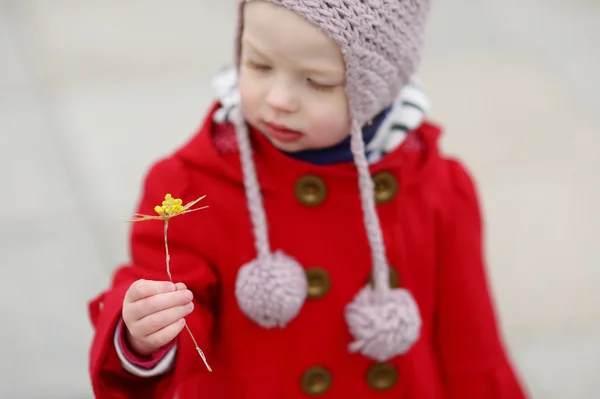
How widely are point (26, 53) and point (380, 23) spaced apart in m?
1.72

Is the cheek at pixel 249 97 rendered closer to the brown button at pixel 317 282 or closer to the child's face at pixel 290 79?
the child's face at pixel 290 79

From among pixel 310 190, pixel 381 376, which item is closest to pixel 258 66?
pixel 310 190

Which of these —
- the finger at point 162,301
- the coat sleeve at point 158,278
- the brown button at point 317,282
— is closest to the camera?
the finger at point 162,301

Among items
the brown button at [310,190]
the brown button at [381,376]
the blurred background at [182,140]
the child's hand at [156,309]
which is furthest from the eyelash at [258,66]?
the blurred background at [182,140]

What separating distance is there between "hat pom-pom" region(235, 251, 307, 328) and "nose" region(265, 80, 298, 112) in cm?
16

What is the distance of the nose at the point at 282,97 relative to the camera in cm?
73

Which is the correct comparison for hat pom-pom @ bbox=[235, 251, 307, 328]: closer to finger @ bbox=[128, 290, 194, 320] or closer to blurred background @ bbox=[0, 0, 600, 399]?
Answer: finger @ bbox=[128, 290, 194, 320]

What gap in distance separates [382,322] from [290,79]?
0.88 ft

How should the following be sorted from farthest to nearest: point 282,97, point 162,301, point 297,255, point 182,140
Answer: point 182,140
point 297,255
point 282,97
point 162,301

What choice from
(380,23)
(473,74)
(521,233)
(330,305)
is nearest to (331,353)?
(330,305)

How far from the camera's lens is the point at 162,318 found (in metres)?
0.63

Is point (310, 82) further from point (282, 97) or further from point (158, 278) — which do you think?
point (158, 278)

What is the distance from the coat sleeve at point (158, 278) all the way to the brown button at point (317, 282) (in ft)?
0.33

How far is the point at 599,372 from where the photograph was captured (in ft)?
4.60
